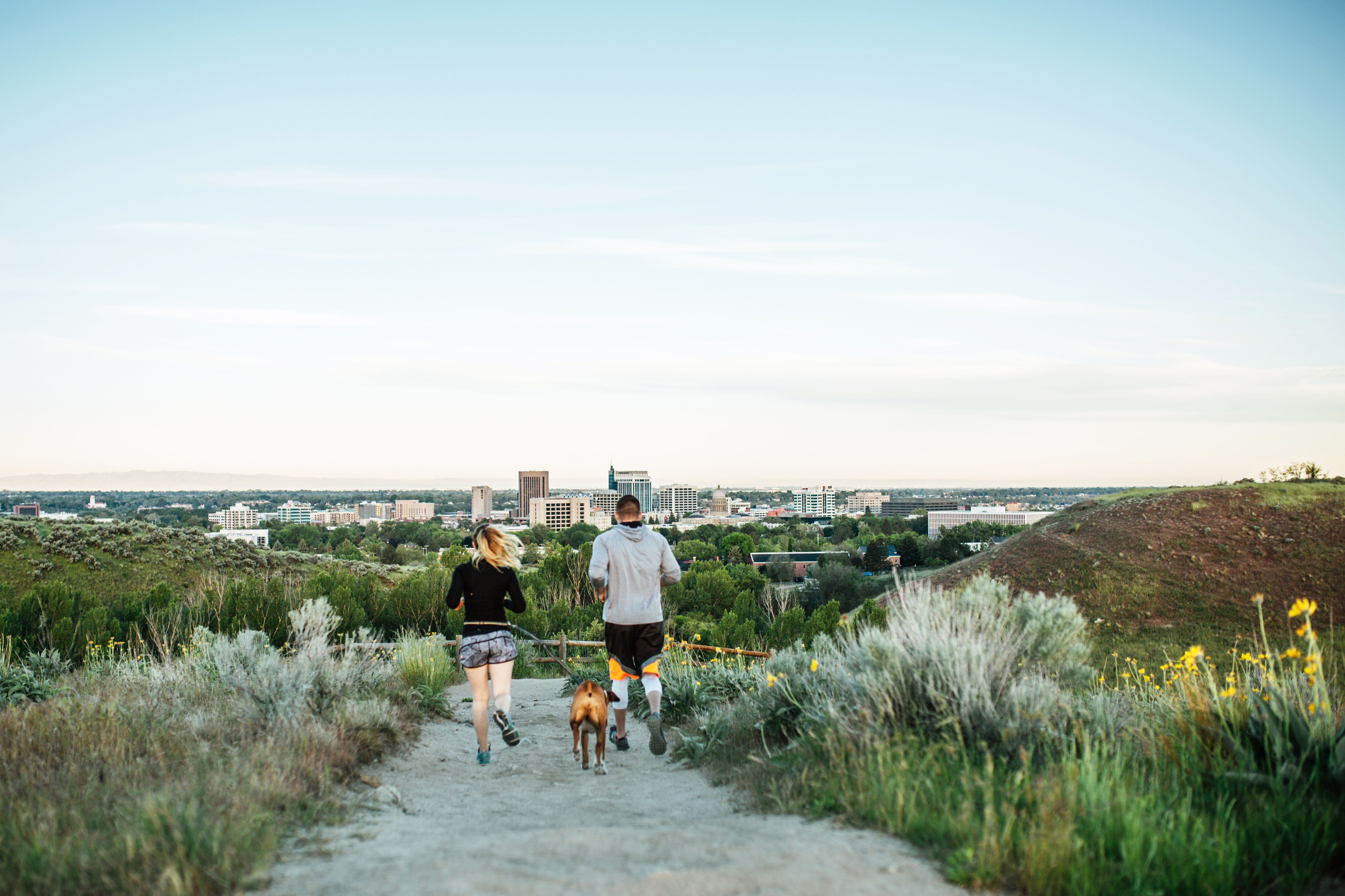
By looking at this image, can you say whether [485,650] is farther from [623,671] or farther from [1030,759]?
[1030,759]

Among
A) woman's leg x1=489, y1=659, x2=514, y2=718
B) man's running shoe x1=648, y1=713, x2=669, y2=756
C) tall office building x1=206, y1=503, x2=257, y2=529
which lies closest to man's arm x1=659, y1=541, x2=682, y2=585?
man's running shoe x1=648, y1=713, x2=669, y2=756

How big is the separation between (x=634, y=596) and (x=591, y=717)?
3.11 ft

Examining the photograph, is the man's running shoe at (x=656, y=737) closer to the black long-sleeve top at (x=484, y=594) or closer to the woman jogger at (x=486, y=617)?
the woman jogger at (x=486, y=617)

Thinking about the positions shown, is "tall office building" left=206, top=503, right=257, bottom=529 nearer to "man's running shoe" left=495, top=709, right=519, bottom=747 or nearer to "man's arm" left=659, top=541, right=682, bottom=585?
"man's running shoe" left=495, top=709, right=519, bottom=747

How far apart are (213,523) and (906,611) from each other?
3687 inches

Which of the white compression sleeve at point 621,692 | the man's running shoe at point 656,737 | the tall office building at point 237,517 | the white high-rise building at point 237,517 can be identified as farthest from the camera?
the white high-rise building at point 237,517

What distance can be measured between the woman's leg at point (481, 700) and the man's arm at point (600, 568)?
102cm

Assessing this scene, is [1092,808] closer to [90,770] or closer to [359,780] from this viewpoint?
[359,780]

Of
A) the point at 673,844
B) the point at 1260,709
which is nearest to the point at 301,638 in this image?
the point at 673,844

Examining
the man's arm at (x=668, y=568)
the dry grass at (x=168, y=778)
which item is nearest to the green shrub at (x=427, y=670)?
the dry grass at (x=168, y=778)

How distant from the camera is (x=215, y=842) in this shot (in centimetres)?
335

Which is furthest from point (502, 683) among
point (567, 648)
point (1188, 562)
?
point (1188, 562)

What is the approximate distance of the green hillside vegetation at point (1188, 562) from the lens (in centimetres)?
2175

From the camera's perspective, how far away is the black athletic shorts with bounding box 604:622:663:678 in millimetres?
6371
